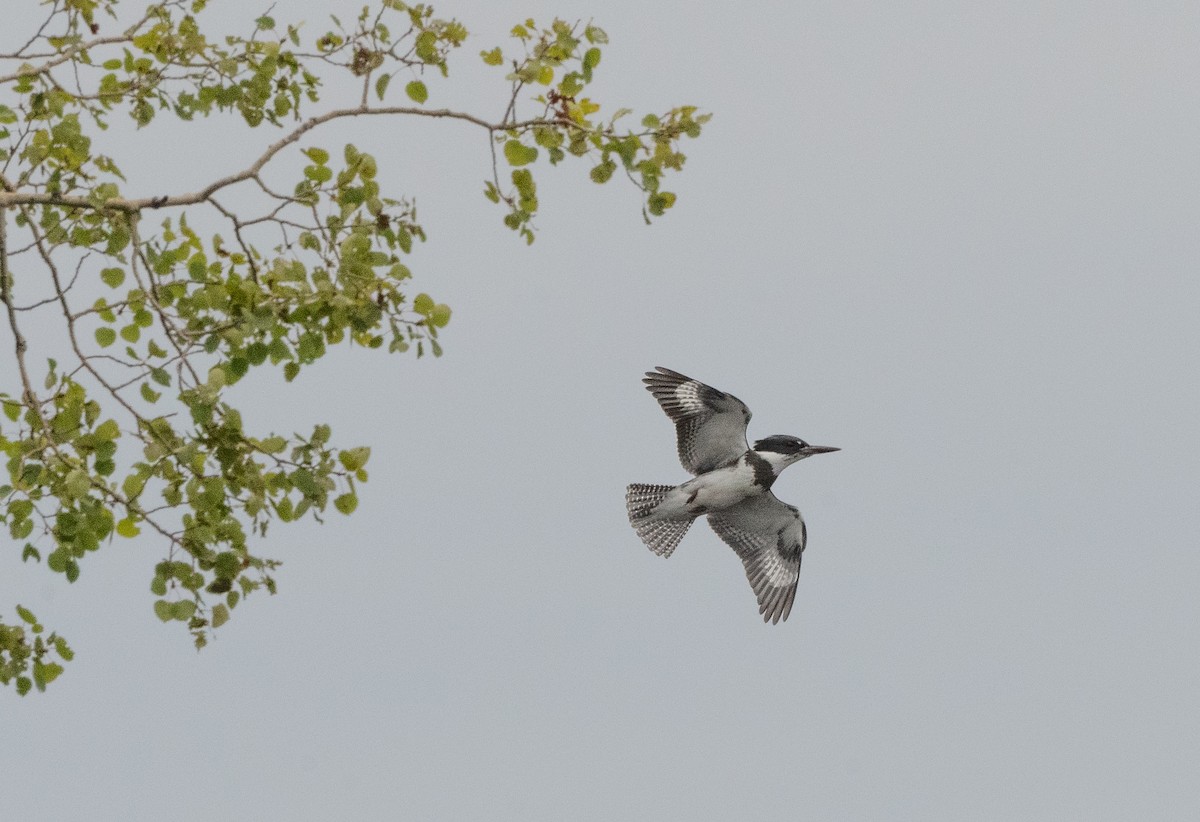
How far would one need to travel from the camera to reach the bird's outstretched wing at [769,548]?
48.7 feet

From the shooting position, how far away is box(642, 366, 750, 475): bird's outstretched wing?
13.5m

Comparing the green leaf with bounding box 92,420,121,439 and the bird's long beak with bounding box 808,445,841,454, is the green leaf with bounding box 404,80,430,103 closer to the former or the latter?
the green leaf with bounding box 92,420,121,439

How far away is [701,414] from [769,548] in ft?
6.67

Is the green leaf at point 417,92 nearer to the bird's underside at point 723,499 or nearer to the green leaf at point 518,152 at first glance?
the green leaf at point 518,152

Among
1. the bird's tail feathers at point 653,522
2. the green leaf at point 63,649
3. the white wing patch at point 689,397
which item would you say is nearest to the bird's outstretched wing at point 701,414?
the white wing patch at point 689,397

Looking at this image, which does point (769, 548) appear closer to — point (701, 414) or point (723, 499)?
point (723, 499)

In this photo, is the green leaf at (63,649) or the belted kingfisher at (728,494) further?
the belted kingfisher at (728,494)

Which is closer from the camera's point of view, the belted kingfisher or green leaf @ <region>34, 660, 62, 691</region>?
green leaf @ <region>34, 660, 62, 691</region>

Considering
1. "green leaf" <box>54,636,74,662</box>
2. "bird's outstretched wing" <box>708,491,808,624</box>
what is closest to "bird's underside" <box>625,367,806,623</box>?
"bird's outstretched wing" <box>708,491,808,624</box>

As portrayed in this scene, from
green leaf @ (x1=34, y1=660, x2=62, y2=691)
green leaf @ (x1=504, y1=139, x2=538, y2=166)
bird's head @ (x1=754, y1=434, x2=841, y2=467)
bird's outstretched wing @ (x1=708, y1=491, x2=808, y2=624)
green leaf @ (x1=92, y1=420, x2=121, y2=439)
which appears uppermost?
bird's head @ (x1=754, y1=434, x2=841, y2=467)

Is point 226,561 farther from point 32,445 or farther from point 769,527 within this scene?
point 769,527

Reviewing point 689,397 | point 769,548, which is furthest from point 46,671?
point 769,548

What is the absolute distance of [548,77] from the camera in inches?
287

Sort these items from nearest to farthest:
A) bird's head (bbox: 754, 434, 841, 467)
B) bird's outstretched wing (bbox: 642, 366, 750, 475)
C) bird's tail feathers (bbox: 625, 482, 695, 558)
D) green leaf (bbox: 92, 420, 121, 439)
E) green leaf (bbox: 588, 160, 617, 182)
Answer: green leaf (bbox: 92, 420, 121, 439)
green leaf (bbox: 588, 160, 617, 182)
bird's outstretched wing (bbox: 642, 366, 750, 475)
bird's head (bbox: 754, 434, 841, 467)
bird's tail feathers (bbox: 625, 482, 695, 558)
